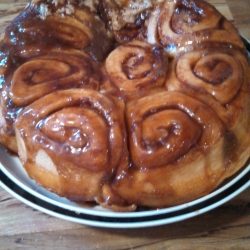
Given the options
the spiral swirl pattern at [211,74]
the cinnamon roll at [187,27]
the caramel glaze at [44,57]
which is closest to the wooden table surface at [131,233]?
the caramel glaze at [44,57]

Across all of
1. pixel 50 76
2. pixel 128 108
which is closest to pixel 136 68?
pixel 128 108

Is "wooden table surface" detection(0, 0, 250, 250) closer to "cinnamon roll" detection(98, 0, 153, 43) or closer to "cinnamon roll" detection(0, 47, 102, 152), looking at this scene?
"cinnamon roll" detection(0, 47, 102, 152)

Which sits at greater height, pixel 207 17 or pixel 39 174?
pixel 207 17

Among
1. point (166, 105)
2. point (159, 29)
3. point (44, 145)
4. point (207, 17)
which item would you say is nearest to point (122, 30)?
point (159, 29)

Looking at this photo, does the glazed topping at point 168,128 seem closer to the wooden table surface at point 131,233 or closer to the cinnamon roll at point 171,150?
the cinnamon roll at point 171,150

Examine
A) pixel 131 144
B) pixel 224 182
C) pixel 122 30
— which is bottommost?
pixel 224 182

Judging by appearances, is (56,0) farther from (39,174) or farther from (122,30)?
(39,174)
